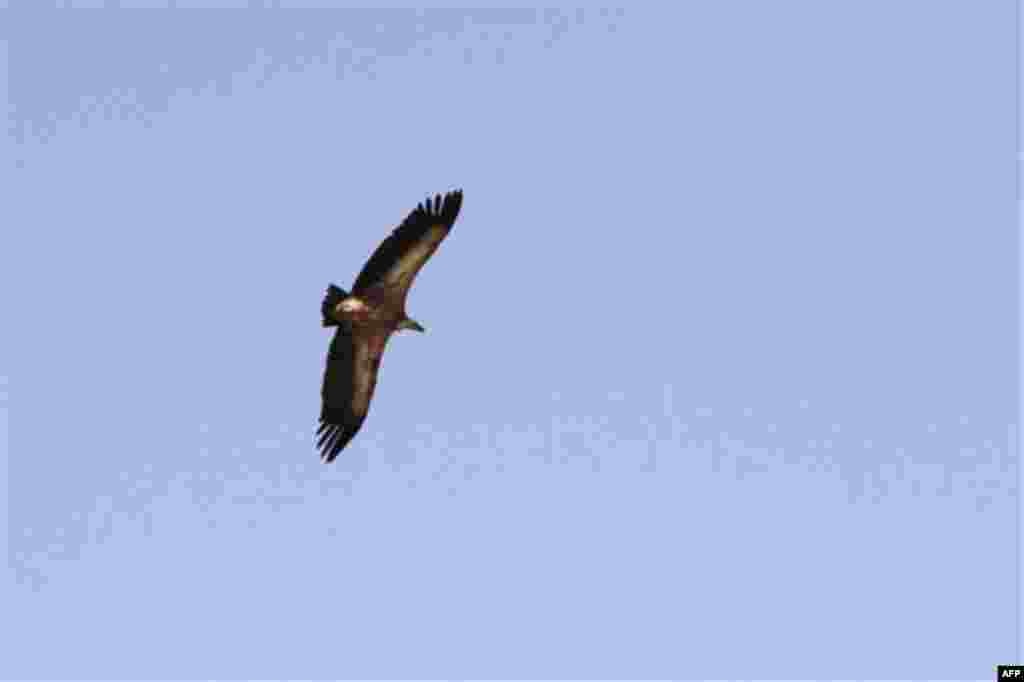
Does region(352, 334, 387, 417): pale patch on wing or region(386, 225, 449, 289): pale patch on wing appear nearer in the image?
region(386, 225, 449, 289): pale patch on wing

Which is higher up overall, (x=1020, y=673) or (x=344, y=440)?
(x=344, y=440)

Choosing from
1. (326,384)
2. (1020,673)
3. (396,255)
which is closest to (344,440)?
(326,384)

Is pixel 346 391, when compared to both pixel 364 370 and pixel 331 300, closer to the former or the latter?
pixel 364 370

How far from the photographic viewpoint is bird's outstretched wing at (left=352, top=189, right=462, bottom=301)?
30.4 metres

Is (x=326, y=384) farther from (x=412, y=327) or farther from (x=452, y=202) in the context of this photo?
(x=452, y=202)

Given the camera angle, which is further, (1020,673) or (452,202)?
(452,202)

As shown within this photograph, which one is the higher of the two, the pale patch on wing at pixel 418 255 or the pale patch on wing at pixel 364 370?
the pale patch on wing at pixel 418 255

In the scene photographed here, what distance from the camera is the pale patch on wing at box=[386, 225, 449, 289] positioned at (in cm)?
3047

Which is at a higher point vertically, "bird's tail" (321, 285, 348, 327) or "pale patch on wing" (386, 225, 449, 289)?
"pale patch on wing" (386, 225, 449, 289)

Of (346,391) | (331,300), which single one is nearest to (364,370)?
(346,391)

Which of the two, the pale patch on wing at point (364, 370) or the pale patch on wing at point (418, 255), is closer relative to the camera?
the pale patch on wing at point (418, 255)

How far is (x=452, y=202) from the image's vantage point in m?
30.6

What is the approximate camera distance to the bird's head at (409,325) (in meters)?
31.6

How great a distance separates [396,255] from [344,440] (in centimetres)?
389
